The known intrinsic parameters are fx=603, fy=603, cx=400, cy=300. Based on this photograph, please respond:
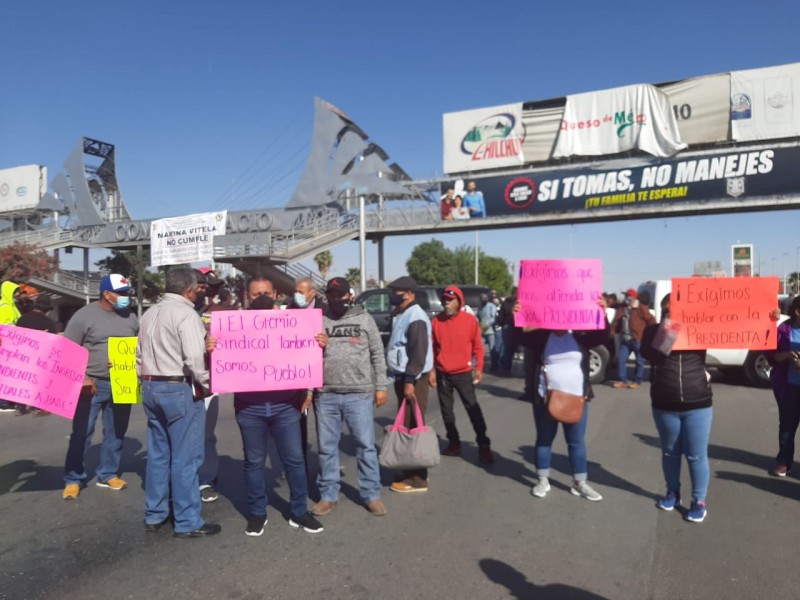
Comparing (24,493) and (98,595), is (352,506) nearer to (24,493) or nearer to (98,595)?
(98,595)

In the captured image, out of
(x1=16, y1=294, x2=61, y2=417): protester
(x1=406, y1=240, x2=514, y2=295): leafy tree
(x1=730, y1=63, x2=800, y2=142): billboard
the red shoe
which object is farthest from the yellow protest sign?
(x1=406, y1=240, x2=514, y2=295): leafy tree

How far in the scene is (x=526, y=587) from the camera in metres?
3.52

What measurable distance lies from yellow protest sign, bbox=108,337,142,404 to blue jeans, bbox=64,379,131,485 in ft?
0.38

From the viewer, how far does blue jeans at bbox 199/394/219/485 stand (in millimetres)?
5285

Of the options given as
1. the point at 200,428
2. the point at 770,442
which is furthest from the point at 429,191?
the point at 200,428

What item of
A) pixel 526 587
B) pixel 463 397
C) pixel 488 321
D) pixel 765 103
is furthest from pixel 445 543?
pixel 765 103

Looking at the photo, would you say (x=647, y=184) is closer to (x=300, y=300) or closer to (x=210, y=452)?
(x=300, y=300)

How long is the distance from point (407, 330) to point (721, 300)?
2.62 m

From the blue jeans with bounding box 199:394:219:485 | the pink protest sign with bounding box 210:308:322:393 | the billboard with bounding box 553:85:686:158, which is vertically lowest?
the blue jeans with bounding box 199:394:219:485

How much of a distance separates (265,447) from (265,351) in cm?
70

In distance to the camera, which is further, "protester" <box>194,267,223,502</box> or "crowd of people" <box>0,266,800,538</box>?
"protester" <box>194,267,223,502</box>

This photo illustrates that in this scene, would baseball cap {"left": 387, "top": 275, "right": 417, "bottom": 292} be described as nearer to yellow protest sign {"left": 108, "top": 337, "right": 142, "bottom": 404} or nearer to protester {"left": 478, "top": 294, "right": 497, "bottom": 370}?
yellow protest sign {"left": 108, "top": 337, "right": 142, "bottom": 404}

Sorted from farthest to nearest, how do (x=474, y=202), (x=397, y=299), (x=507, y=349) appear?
(x=474, y=202) → (x=507, y=349) → (x=397, y=299)

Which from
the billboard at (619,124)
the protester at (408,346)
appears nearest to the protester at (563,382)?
the protester at (408,346)
